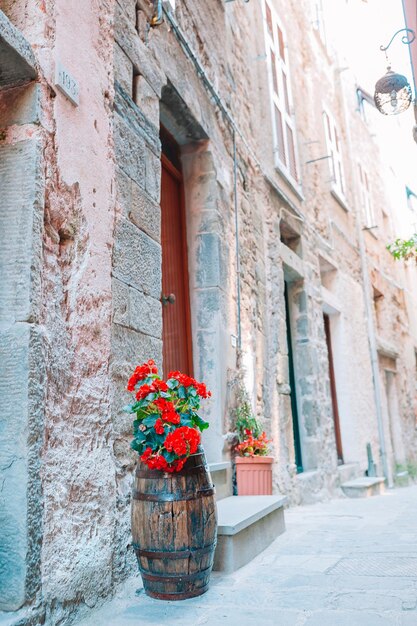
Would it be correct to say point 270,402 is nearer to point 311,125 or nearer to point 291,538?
point 291,538

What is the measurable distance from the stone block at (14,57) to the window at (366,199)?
27.1ft

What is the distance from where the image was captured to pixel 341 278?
7863mm

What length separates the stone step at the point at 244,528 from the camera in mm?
2572

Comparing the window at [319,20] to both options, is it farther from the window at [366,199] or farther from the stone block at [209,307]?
the stone block at [209,307]

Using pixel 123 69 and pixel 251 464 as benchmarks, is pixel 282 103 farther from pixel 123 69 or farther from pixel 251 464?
pixel 251 464

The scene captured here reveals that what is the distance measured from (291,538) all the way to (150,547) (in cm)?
144

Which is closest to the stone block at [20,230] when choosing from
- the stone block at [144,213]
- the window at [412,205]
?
the stone block at [144,213]

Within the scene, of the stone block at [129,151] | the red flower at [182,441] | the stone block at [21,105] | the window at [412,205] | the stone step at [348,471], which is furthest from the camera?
the window at [412,205]

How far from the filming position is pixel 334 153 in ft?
27.5

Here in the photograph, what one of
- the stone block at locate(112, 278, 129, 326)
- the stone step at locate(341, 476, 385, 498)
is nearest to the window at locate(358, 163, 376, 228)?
the stone step at locate(341, 476, 385, 498)

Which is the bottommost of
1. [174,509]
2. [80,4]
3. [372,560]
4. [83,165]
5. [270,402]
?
[372,560]

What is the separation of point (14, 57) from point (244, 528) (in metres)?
2.23

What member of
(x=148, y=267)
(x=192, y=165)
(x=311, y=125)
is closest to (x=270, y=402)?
(x=192, y=165)

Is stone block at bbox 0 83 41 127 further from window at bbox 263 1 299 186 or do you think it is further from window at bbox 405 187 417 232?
window at bbox 405 187 417 232
